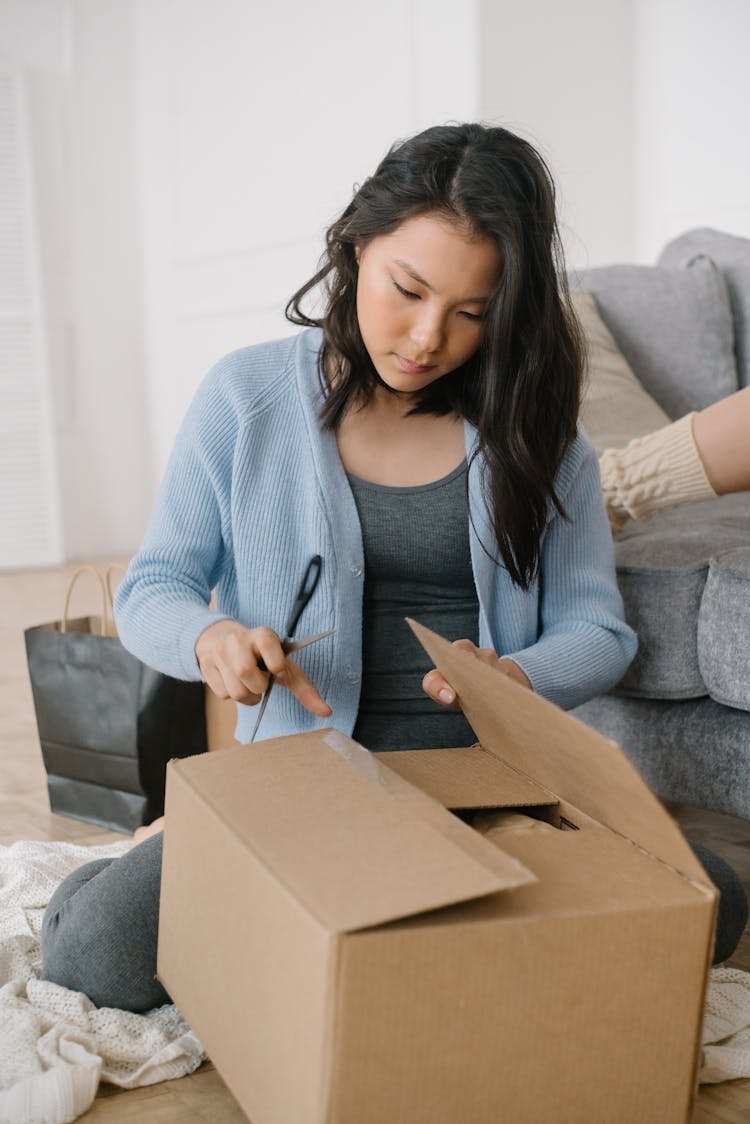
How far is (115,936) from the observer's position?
3.68 feet

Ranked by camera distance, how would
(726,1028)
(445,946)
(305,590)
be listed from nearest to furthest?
(445,946)
(726,1028)
(305,590)

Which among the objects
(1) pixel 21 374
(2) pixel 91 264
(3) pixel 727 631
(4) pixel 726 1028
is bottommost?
(4) pixel 726 1028

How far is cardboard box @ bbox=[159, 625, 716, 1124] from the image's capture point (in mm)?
736

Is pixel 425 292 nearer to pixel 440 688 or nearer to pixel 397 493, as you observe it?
pixel 397 493

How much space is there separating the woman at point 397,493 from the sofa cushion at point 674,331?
36.1 inches

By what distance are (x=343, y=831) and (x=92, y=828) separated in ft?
3.49

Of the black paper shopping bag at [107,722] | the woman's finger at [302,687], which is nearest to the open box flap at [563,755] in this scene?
the woman's finger at [302,687]

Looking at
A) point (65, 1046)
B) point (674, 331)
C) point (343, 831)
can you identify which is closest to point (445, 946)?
point (343, 831)

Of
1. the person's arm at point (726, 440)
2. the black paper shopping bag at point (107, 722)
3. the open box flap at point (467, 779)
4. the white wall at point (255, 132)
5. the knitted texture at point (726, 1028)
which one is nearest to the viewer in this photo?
the open box flap at point (467, 779)

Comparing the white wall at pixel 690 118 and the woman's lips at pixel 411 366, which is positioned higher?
the white wall at pixel 690 118

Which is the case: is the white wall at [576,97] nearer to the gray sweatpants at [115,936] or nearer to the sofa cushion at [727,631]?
the sofa cushion at [727,631]

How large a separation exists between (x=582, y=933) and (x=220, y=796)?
282mm

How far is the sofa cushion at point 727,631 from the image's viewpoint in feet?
4.51

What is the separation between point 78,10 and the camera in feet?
14.1
